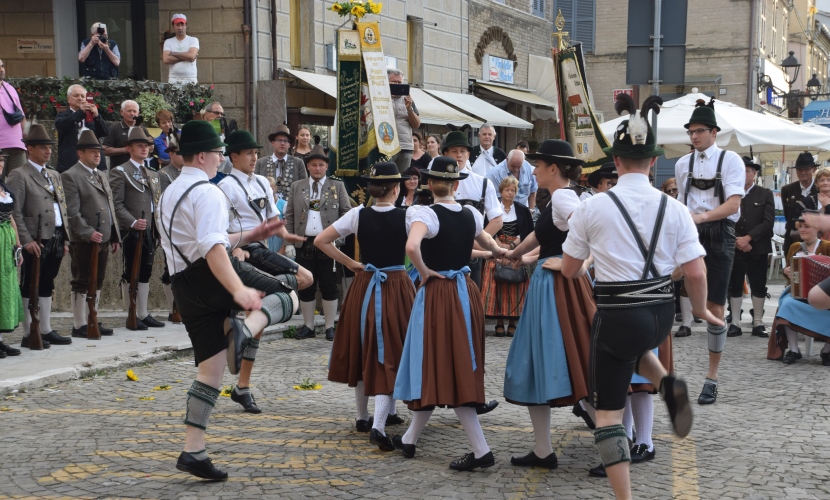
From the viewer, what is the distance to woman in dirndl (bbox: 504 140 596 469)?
5914 millimetres

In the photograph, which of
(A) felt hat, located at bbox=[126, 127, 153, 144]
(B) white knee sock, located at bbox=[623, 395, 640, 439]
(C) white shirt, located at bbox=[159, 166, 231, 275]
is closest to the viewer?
(C) white shirt, located at bbox=[159, 166, 231, 275]

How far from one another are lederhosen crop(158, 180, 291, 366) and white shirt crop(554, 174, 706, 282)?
210 centimetres

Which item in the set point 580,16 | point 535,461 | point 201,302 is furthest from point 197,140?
point 580,16

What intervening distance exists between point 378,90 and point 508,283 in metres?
2.81

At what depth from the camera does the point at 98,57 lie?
48.2 feet

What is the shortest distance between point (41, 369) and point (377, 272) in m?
3.99

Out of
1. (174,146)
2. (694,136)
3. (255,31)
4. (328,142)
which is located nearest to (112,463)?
(694,136)

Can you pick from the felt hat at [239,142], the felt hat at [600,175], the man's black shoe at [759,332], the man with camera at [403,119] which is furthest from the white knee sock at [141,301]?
the man's black shoe at [759,332]

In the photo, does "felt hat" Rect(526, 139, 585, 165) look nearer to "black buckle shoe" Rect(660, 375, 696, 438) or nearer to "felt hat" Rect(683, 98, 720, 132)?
"black buckle shoe" Rect(660, 375, 696, 438)

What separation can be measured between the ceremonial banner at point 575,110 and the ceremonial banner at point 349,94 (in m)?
2.41

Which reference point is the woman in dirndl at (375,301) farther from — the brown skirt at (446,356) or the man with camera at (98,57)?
the man with camera at (98,57)

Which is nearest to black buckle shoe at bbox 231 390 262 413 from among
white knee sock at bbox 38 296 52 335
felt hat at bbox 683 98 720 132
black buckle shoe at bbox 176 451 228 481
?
black buckle shoe at bbox 176 451 228 481

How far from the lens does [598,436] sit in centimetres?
495

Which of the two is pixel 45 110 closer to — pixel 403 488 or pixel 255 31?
pixel 255 31
